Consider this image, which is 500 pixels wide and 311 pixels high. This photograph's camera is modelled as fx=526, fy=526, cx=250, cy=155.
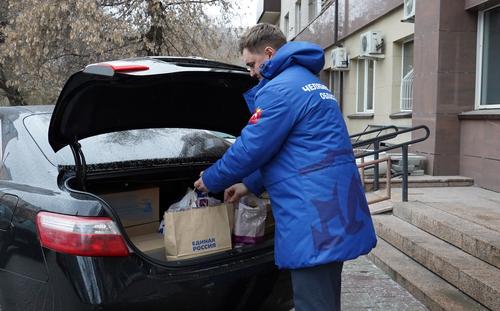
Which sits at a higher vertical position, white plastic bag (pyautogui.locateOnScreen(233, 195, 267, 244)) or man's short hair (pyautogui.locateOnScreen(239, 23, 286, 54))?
man's short hair (pyautogui.locateOnScreen(239, 23, 286, 54))

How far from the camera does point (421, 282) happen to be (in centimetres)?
419

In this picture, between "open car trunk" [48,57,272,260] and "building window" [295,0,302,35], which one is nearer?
"open car trunk" [48,57,272,260]

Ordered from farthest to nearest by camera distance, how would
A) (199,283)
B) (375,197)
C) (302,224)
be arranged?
(375,197)
(199,283)
(302,224)

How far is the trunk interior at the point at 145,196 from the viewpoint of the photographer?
307 cm

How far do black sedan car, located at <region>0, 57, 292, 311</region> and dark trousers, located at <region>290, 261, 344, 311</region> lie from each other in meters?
0.42

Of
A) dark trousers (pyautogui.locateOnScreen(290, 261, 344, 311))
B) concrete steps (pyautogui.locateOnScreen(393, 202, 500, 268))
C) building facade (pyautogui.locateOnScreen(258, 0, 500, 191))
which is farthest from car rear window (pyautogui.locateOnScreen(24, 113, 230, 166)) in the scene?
building facade (pyautogui.locateOnScreen(258, 0, 500, 191))

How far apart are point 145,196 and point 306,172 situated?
1391 millimetres

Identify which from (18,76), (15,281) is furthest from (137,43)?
(15,281)

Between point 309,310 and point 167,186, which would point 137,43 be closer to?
point 167,186

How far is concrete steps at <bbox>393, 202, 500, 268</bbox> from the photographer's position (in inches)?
161

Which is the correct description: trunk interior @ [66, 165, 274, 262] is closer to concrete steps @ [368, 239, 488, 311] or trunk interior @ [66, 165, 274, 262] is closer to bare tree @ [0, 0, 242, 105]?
concrete steps @ [368, 239, 488, 311]

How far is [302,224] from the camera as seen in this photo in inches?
86.7

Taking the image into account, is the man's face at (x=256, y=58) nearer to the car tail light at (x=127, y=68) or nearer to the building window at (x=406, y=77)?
the car tail light at (x=127, y=68)

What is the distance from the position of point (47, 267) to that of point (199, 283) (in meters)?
0.68
